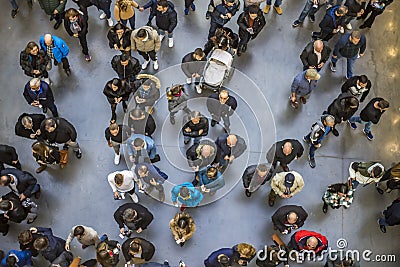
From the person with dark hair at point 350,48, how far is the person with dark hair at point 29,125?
6.21m

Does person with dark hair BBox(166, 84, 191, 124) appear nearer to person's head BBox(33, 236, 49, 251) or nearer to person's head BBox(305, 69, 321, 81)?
person's head BBox(305, 69, 321, 81)

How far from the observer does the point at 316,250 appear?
912 cm

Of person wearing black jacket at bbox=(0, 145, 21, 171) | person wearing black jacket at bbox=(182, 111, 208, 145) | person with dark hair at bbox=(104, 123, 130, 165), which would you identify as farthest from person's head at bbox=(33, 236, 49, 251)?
person wearing black jacket at bbox=(182, 111, 208, 145)

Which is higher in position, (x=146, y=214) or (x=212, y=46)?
(x=212, y=46)

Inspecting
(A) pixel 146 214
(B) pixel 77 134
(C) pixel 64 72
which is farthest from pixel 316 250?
(C) pixel 64 72

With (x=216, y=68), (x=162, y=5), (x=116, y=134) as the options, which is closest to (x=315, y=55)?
(x=216, y=68)

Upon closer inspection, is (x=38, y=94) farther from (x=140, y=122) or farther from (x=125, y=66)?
(x=140, y=122)

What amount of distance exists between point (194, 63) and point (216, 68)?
0.47 metres

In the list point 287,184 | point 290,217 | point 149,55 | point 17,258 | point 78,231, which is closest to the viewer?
point 17,258

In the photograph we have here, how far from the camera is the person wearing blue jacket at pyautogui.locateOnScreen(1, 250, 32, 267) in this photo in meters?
8.53

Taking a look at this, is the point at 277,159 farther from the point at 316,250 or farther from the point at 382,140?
the point at 382,140

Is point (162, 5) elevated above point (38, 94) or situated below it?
above

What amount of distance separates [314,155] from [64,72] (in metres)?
5.66

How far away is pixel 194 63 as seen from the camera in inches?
403
